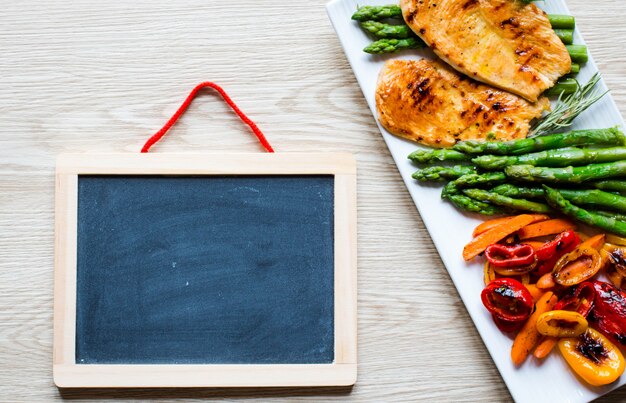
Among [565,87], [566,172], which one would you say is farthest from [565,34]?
[566,172]

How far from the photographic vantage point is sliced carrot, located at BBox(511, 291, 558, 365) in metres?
2.33

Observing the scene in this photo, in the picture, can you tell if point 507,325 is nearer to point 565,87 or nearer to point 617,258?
point 617,258

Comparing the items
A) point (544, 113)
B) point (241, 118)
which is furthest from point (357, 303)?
point (544, 113)

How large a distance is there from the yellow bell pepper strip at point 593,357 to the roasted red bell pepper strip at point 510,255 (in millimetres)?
332

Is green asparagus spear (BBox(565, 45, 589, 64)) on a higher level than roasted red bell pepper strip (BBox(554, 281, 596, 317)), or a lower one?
higher

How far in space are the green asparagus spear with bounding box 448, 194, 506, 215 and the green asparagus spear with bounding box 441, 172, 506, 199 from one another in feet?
0.08

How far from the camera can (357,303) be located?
8.07 ft

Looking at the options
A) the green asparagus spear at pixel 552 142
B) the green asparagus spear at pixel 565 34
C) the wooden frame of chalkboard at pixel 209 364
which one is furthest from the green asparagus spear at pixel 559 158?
the wooden frame of chalkboard at pixel 209 364

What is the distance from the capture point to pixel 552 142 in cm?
236

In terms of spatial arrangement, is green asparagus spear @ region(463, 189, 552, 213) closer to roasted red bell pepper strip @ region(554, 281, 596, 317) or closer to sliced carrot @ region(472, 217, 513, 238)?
sliced carrot @ region(472, 217, 513, 238)

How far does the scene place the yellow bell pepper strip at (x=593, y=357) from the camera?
2.29 metres

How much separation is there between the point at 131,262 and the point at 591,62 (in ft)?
6.04

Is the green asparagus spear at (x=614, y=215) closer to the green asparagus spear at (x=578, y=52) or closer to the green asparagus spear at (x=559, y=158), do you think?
Answer: the green asparagus spear at (x=559, y=158)

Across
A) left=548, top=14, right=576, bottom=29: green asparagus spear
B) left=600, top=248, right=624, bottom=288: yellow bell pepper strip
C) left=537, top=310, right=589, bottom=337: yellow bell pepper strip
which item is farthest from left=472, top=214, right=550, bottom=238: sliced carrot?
left=548, top=14, right=576, bottom=29: green asparagus spear
